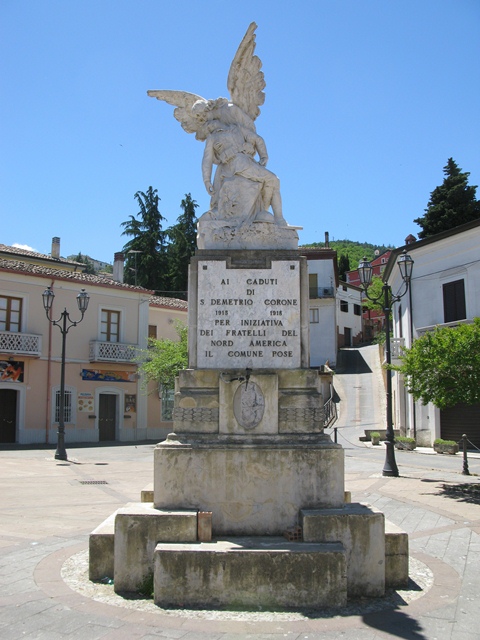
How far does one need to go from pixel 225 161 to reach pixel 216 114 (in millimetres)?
643

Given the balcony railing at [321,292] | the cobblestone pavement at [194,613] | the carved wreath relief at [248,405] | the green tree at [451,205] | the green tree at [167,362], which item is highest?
the green tree at [451,205]

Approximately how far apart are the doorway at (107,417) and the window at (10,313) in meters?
5.77

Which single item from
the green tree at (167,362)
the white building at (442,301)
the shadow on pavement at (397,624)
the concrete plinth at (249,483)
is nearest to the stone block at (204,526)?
the concrete plinth at (249,483)

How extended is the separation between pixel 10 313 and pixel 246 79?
2393 cm

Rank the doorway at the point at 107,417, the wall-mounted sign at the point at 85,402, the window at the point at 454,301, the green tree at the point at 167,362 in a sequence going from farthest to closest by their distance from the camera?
the doorway at the point at 107,417
the wall-mounted sign at the point at 85,402
the green tree at the point at 167,362
the window at the point at 454,301

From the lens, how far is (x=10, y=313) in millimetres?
28031

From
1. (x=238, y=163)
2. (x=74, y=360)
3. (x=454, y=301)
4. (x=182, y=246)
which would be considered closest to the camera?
(x=238, y=163)

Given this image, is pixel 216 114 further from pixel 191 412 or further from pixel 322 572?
pixel 322 572

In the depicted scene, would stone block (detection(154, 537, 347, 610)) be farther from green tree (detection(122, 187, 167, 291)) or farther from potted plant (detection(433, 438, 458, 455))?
green tree (detection(122, 187, 167, 291))

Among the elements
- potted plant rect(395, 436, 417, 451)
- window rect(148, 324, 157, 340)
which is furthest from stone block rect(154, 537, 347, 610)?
window rect(148, 324, 157, 340)

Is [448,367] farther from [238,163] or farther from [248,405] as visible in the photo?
[248,405]

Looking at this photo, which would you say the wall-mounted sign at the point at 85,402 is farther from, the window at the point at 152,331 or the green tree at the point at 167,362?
the window at the point at 152,331

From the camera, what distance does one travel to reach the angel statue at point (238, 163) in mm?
6391

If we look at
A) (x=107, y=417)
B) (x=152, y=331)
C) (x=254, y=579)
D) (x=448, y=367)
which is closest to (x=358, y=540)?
(x=254, y=579)
